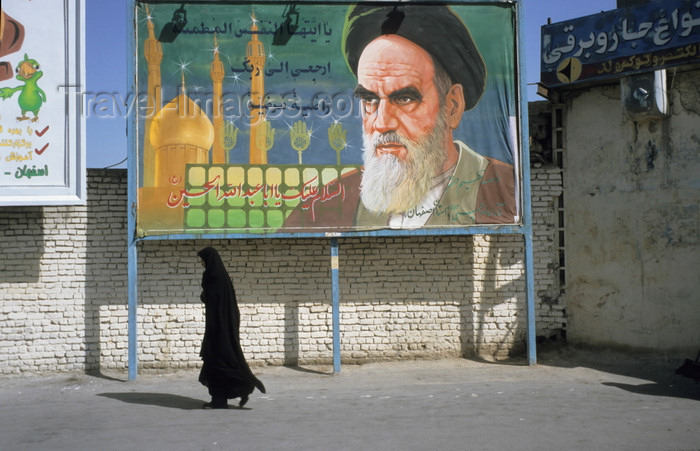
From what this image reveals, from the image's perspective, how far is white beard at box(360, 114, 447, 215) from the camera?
320 inches

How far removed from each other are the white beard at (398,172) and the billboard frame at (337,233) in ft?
1.13

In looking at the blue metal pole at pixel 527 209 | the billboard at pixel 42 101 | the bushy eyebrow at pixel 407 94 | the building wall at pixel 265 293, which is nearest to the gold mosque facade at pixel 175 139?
the building wall at pixel 265 293

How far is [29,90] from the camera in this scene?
7797 millimetres

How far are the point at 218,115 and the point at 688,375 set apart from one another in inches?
224

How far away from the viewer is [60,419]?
19.0ft

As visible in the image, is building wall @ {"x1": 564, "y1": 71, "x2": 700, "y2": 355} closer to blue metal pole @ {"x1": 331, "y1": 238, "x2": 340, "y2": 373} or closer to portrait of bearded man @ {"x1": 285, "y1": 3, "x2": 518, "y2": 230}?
portrait of bearded man @ {"x1": 285, "y1": 3, "x2": 518, "y2": 230}

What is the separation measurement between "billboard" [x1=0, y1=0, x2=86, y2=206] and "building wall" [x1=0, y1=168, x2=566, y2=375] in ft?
1.50

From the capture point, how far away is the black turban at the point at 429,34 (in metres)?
8.17

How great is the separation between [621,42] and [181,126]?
18.0 feet

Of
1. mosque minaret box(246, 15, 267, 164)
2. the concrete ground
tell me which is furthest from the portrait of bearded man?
the concrete ground

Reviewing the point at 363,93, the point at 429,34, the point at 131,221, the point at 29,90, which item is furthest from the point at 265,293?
the point at 429,34

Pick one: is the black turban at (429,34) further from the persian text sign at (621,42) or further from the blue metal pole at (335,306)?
the blue metal pole at (335,306)

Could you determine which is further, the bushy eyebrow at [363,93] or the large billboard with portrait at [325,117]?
the bushy eyebrow at [363,93]

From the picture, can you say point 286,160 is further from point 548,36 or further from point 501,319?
point 548,36
